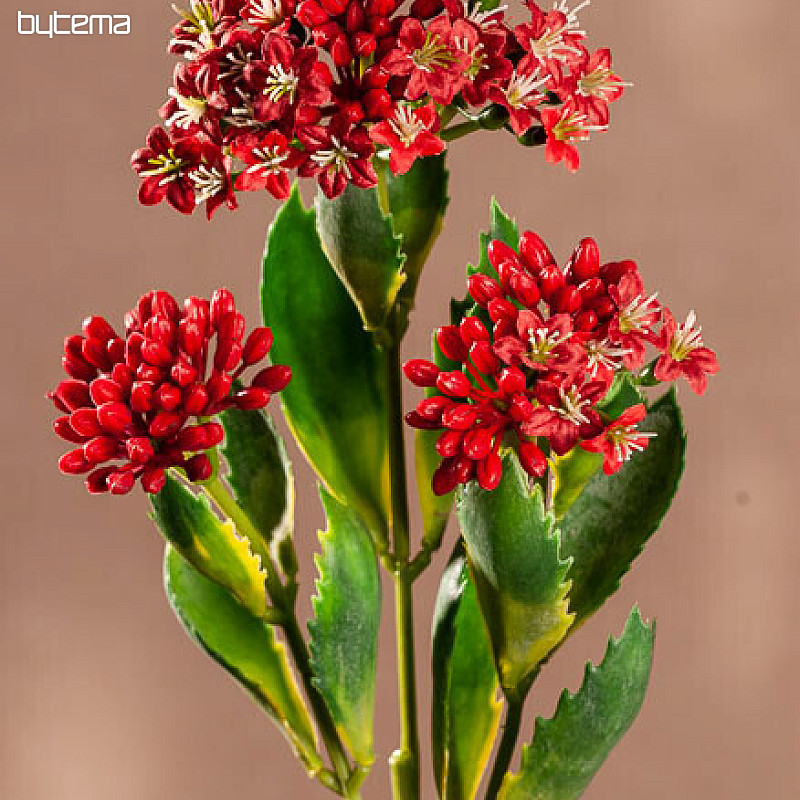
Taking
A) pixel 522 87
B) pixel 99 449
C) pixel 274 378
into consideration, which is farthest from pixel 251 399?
pixel 522 87

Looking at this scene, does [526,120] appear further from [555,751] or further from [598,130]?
[555,751]

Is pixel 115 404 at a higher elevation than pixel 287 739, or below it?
higher

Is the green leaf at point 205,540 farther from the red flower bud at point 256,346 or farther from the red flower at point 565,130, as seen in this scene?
the red flower at point 565,130

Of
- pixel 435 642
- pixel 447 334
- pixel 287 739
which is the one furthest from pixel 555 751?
pixel 447 334

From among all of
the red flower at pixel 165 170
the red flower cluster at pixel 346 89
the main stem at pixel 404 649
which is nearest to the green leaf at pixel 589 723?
the main stem at pixel 404 649

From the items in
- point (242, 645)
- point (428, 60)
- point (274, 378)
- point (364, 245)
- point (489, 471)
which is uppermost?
point (428, 60)

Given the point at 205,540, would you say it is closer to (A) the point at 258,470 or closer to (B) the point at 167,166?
(A) the point at 258,470

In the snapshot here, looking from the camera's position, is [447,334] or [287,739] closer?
[447,334]
